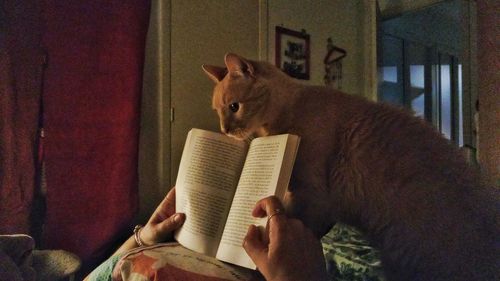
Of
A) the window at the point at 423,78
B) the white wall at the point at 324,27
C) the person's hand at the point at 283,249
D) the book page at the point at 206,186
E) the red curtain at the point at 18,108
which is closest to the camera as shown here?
the person's hand at the point at 283,249

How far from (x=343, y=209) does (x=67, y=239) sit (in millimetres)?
1282

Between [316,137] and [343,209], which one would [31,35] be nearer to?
[316,137]

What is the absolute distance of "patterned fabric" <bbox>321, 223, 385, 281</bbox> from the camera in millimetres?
899

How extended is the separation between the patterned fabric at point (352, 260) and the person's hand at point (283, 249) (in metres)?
0.20

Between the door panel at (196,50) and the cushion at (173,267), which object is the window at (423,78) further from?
the cushion at (173,267)

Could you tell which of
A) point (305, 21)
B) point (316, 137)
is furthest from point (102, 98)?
point (305, 21)

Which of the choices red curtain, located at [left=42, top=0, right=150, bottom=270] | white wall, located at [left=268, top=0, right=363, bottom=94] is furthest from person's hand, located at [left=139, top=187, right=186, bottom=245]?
white wall, located at [left=268, top=0, right=363, bottom=94]

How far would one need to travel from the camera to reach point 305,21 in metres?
2.62

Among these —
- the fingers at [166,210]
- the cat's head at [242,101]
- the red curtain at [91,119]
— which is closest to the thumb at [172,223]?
the fingers at [166,210]

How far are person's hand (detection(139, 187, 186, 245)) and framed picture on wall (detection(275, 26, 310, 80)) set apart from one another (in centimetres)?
152

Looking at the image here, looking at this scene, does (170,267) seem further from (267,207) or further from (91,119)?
(91,119)

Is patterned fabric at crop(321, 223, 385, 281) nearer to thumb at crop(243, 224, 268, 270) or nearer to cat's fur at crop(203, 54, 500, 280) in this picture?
cat's fur at crop(203, 54, 500, 280)

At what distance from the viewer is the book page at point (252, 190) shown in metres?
0.85

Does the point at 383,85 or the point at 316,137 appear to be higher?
the point at 383,85
